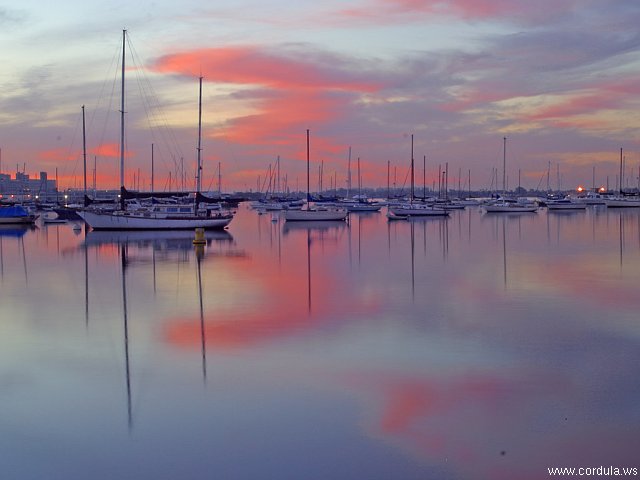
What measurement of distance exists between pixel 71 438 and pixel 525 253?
24.1m

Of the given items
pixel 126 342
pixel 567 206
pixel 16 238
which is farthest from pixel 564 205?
pixel 126 342

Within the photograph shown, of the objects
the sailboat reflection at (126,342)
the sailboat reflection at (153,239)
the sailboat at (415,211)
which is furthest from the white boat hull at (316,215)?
A: the sailboat reflection at (126,342)

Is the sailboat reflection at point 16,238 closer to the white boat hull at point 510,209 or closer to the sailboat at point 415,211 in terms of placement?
the sailboat at point 415,211

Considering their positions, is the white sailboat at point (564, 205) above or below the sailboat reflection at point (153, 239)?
above

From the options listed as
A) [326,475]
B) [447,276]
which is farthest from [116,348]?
[447,276]

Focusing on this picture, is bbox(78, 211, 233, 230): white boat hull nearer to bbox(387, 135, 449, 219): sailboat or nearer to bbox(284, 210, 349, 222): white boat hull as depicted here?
bbox(284, 210, 349, 222): white boat hull

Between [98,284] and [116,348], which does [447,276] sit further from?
[116,348]

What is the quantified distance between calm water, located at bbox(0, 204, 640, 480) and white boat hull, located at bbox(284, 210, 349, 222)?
39.5 m

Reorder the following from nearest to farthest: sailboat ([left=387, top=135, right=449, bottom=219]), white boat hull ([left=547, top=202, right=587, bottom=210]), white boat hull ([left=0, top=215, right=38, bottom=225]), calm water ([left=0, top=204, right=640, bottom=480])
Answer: calm water ([left=0, top=204, right=640, bottom=480]), white boat hull ([left=0, top=215, right=38, bottom=225]), sailboat ([left=387, top=135, right=449, bottom=219]), white boat hull ([left=547, top=202, right=587, bottom=210])

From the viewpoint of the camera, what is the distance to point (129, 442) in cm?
770

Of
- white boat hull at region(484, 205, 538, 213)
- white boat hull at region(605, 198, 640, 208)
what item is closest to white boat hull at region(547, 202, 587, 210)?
white boat hull at region(605, 198, 640, 208)

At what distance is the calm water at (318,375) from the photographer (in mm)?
7273

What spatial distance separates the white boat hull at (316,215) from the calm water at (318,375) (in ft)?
130

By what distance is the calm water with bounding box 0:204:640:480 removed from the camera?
7.27 m
